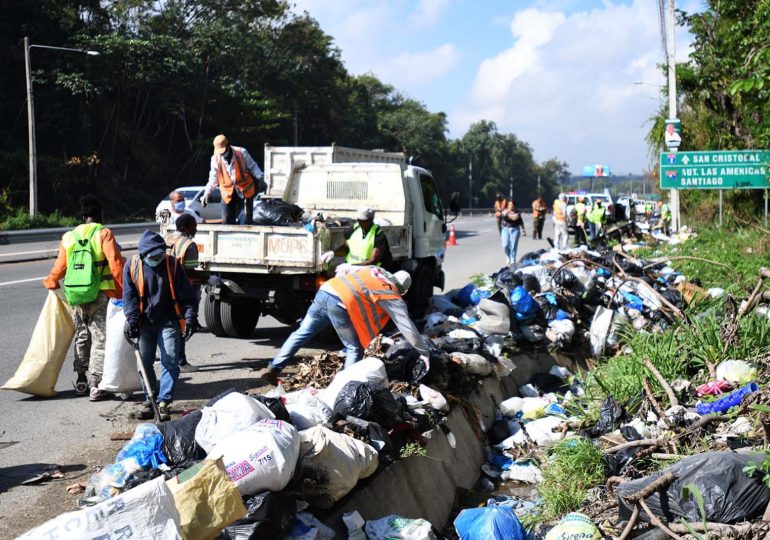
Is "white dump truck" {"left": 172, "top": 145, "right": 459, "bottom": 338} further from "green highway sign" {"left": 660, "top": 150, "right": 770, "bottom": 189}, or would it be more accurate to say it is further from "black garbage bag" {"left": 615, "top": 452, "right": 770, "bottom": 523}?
"green highway sign" {"left": 660, "top": 150, "right": 770, "bottom": 189}

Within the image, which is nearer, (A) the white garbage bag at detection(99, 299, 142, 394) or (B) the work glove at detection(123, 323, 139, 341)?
(B) the work glove at detection(123, 323, 139, 341)

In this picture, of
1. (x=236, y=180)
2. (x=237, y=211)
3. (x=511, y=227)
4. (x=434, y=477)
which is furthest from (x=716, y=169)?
(x=434, y=477)

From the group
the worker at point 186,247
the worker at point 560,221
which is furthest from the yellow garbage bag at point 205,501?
the worker at point 560,221

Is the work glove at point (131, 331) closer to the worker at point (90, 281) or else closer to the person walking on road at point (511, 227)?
the worker at point (90, 281)

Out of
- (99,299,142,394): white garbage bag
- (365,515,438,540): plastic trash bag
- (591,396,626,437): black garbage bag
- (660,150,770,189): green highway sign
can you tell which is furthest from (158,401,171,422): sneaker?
(660,150,770,189): green highway sign

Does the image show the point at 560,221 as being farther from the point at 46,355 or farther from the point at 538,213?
the point at 46,355

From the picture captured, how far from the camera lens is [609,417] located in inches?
251

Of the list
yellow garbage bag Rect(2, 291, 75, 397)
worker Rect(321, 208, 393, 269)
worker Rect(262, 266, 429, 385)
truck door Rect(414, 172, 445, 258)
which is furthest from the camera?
truck door Rect(414, 172, 445, 258)

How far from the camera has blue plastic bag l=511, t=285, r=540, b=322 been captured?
9.29 meters

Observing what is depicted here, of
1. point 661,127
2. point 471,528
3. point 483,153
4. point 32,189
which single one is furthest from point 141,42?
point 483,153

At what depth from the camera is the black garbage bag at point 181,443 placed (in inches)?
171

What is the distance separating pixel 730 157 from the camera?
1862 cm

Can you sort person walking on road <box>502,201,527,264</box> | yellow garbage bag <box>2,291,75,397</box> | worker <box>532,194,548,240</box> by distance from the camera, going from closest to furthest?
1. yellow garbage bag <box>2,291,75,397</box>
2. person walking on road <box>502,201,527,264</box>
3. worker <box>532,194,548,240</box>

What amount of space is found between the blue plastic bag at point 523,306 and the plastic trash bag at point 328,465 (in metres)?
4.93
